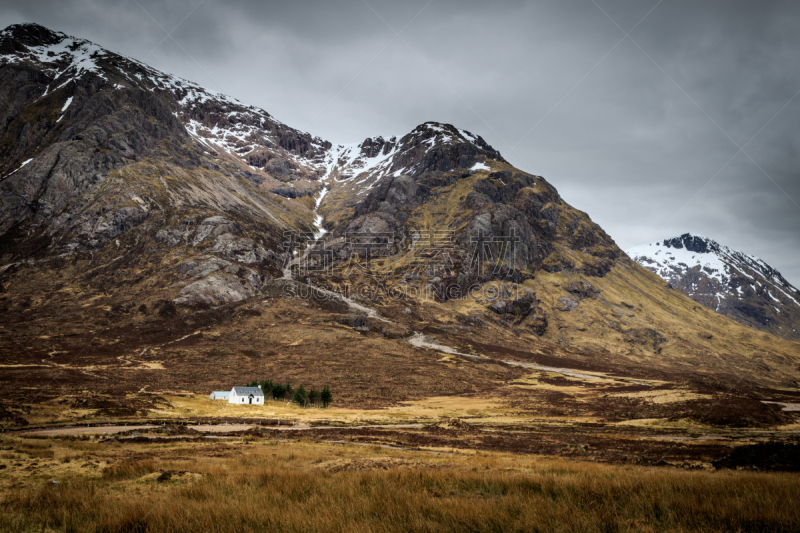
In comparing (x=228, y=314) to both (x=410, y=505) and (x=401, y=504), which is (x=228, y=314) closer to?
(x=401, y=504)

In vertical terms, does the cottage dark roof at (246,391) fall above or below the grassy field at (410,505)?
below

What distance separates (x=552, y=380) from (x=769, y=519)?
358ft

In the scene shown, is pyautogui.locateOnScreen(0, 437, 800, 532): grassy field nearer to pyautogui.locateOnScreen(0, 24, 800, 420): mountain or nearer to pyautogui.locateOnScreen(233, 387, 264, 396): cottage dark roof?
pyautogui.locateOnScreen(233, 387, 264, 396): cottage dark roof

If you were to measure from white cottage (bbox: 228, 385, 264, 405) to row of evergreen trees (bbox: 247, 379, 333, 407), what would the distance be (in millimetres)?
6613

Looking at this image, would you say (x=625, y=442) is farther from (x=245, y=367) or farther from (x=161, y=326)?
(x=161, y=326)

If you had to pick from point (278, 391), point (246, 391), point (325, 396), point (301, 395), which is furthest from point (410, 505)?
point (278, 391)

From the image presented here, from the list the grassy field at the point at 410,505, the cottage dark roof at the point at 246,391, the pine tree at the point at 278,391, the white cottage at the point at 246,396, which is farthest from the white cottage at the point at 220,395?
the grassy field at the point at 410,505

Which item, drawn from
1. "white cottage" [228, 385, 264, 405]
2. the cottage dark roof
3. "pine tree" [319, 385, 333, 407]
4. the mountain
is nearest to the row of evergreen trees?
"pine tree" [319, 385, 333, 407]

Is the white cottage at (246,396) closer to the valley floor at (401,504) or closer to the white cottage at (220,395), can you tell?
the white cottage at (220,395)

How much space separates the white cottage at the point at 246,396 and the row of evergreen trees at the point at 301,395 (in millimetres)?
6613

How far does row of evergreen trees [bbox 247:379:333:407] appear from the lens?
6762 cm

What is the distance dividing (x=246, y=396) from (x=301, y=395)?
961cm

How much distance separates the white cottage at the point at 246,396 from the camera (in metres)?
65.8

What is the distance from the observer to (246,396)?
220 ft
